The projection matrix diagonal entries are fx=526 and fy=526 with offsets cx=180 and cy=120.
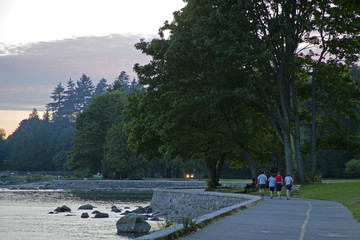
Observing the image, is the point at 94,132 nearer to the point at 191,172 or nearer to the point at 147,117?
the point at 191,172

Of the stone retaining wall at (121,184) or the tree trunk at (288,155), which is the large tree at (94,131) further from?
the tree trunk at (288,155)

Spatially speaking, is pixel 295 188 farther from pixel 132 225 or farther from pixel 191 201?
pixel 132 225

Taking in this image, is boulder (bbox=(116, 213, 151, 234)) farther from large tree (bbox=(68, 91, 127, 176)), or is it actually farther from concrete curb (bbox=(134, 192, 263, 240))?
large tree (bbox=(68, 91, 127, 176))

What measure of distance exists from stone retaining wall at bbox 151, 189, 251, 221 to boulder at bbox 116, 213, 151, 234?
2.42m

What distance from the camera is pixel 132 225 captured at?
26641mm

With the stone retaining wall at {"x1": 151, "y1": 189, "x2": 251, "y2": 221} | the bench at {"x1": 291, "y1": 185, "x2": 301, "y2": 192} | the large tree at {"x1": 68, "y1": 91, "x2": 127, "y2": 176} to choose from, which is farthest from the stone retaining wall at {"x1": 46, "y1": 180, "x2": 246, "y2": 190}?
the bench at {"x1": 291, "y1": 185, "x2": 301, "y2": 192}

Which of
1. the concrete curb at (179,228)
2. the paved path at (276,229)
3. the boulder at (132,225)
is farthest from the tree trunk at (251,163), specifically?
the paved path at (276,229)

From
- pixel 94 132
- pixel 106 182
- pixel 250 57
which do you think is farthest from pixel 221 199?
pixel 94 132

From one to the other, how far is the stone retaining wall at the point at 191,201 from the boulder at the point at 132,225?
242 cm

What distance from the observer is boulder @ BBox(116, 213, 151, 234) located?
26.6 meters

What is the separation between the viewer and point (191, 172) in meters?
105

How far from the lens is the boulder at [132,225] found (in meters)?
26.6

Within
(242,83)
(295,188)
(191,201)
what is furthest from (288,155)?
(191,201)

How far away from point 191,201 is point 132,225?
11702mm
